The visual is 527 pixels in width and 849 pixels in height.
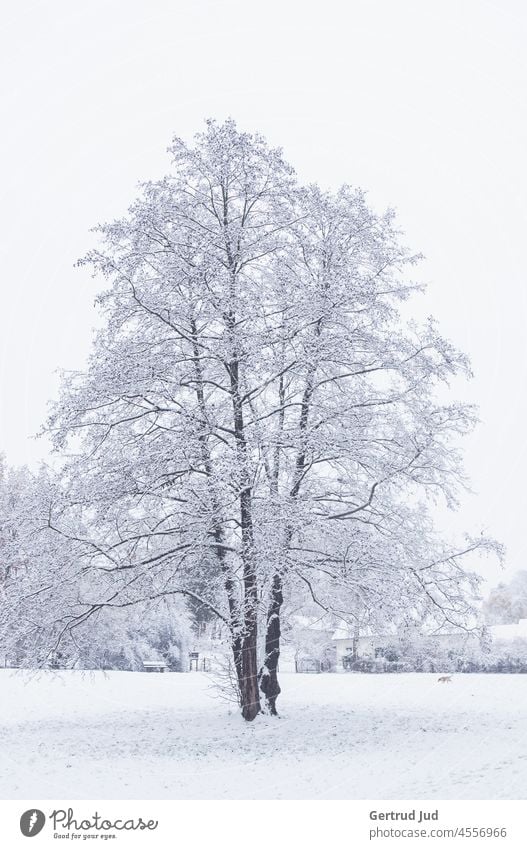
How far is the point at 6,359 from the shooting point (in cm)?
2306

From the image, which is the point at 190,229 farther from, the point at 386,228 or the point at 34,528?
the point at 34,528

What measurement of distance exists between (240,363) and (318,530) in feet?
10.4

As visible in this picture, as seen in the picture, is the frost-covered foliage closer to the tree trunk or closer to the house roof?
the tree trunk

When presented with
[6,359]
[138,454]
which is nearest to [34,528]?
[138,454]

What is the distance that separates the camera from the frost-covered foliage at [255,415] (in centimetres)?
1318

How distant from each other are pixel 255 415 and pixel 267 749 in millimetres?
5837

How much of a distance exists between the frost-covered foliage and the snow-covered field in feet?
5.91

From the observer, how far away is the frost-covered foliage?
1318 cm

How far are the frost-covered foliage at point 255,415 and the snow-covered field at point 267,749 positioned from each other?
5.91 feet
